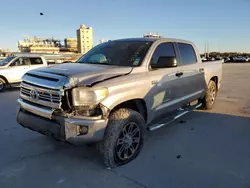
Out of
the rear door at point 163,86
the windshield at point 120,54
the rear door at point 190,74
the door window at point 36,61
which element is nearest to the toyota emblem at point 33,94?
the windshield at point 120,54

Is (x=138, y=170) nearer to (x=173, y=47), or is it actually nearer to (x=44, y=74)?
(x=44, y=74)

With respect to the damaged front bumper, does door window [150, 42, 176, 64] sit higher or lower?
higher

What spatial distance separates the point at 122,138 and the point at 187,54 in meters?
2.87

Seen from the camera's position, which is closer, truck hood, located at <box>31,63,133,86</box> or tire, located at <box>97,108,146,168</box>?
truck hood, located at <box>31,63,133,86</box>

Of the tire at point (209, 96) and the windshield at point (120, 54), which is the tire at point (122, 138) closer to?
the windshield at point (120, 54)

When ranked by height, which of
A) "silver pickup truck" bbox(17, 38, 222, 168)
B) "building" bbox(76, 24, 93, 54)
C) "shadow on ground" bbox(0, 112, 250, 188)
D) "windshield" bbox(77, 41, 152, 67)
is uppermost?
"building" bbox(76, 24, 93, 54)

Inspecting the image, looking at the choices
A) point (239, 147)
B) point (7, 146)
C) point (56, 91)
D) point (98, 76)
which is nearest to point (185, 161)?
point (239, 147)

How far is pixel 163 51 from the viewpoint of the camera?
433 cm

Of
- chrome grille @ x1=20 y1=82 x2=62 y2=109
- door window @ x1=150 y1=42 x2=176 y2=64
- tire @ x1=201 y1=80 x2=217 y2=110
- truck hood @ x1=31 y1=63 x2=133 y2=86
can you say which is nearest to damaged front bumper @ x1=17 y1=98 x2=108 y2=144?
chrome grille @ x1=20 y1=82 x2=62 y2=109

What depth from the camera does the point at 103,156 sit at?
10.3 ft

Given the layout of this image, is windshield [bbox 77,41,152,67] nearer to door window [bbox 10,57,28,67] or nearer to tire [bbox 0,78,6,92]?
tire [bbox 0,78,6,92]

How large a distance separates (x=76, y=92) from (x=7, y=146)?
2034 mm

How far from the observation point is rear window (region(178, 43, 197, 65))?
495 cm

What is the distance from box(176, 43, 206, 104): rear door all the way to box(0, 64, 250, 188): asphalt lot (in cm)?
78
